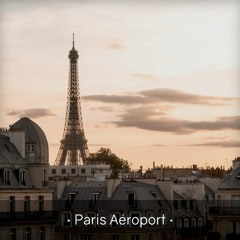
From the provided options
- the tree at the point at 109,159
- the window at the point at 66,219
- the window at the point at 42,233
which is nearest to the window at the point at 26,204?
the window at the point at 42,233

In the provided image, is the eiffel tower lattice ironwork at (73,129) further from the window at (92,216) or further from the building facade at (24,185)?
the building facade at (24,185)

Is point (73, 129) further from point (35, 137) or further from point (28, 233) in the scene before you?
point (28, 233)

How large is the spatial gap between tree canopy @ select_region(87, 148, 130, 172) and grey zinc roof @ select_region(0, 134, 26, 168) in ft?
239

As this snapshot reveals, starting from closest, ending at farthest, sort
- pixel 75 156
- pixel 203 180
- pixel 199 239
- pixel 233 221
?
pixel 233 221 → pixel 199 239 → pixel 203 180 → pixel 75 156

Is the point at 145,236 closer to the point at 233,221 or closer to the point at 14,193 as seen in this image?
the point at 233,221

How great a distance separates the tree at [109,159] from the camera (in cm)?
13875

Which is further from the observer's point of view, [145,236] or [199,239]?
[199,239]

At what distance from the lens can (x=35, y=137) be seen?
63.8m

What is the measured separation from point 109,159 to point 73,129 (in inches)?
1098

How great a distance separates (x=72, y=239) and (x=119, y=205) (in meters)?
3.55

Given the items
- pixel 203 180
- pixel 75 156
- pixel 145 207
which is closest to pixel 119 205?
pixel 145 207

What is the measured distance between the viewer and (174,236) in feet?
226

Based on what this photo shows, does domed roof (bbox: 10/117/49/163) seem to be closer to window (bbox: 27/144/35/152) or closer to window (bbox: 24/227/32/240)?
window (bbox: 27/144/35/152)

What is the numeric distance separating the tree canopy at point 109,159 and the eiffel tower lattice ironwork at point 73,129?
11.0 m
